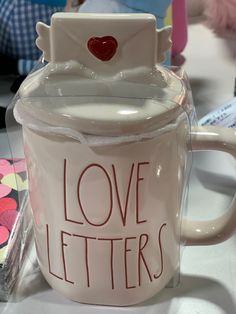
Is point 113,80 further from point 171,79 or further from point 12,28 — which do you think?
point 12,28

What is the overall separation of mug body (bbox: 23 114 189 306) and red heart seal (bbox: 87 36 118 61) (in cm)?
5

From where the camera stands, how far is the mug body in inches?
12.3

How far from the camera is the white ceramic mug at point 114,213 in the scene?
313mm

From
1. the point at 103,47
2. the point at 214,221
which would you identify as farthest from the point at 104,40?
the point at 214,221

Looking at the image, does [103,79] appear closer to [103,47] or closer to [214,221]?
[103,47]

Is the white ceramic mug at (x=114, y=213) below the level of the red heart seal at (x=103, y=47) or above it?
below

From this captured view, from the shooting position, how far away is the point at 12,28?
67 cm

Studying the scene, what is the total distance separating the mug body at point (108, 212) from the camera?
31cm

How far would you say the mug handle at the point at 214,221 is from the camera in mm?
347

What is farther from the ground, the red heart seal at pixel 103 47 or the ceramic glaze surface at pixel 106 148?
the red heart seal at pixel 103 47

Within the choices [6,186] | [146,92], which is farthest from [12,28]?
[146,92]

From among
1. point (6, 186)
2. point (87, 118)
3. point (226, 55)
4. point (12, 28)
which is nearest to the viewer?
point (87, 118)

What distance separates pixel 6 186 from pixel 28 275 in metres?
0.09

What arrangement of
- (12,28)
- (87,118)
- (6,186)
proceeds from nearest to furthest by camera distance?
1. (87,118)
2. (6,186)
3. (12,28)
